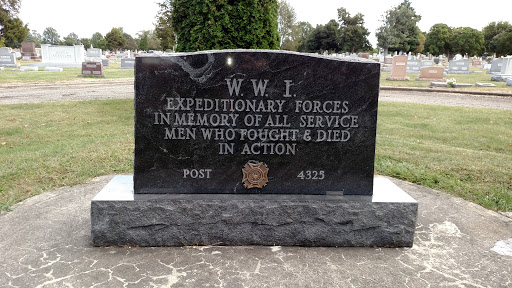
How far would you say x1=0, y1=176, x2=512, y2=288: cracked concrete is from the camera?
2697 mm

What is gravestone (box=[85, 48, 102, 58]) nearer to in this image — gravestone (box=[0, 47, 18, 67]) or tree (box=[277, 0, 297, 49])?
gravestone (box=[0, 47, 18, 67])

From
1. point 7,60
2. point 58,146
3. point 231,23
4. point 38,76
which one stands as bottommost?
point 58,146

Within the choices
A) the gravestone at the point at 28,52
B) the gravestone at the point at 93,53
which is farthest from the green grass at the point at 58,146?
the gravestone at the point at 28,52

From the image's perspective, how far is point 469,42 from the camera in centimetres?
6288

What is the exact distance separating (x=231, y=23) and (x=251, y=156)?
3792 millimetres

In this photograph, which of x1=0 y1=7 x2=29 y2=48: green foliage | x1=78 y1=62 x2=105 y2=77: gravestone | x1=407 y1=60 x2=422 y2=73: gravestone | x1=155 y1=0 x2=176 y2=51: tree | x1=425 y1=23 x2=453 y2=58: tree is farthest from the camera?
x1=425 y1=23 x2=453 y2=58: tree

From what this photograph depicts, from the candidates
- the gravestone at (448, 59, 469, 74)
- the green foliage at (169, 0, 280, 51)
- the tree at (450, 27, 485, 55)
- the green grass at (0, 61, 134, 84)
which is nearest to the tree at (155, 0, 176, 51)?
the green foliage at (169, 0, 280, 51)

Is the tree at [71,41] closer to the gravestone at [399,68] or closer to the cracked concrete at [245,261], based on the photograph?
the gravestone at [399,68]

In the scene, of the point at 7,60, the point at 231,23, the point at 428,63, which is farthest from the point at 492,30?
the point at 231,23

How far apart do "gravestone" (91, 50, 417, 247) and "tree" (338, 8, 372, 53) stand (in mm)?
61017

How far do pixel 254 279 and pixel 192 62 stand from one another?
5.75 ft

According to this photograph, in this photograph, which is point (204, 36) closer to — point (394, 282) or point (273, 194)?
point (273, 194)

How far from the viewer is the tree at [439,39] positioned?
64875 mm

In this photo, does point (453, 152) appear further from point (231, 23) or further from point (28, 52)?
point (28, 52)
